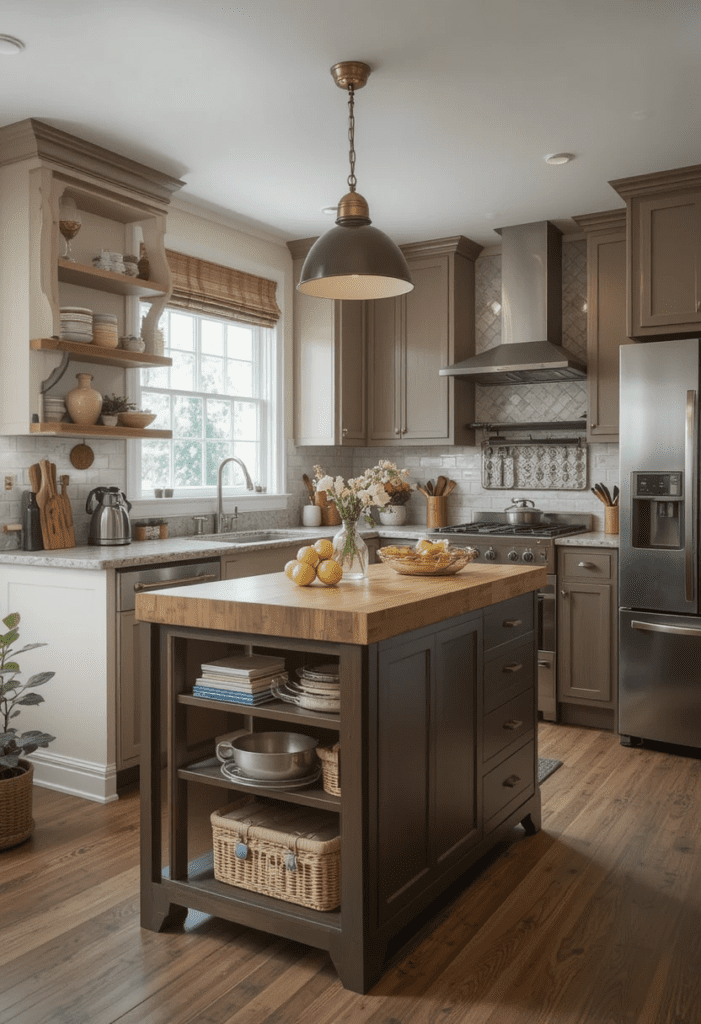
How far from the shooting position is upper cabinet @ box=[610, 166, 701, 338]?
420 centimetres

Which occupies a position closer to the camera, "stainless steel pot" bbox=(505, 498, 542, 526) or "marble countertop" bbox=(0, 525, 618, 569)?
"marble countertop" bbox=(0, 525, 618, 569)

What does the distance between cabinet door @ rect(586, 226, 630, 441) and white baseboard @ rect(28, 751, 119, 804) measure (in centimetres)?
330

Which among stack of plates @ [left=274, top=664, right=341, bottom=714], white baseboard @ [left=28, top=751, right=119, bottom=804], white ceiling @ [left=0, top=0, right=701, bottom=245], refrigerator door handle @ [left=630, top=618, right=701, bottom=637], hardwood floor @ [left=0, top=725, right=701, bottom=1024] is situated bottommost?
hardwood floor @ [left=0, top=725, right=701, bottom=1024]

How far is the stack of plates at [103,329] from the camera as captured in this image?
Answer: 3.95 meters

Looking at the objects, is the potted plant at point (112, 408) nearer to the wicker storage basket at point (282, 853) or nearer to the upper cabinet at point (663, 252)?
the wicker storage basket at point (282, 853)

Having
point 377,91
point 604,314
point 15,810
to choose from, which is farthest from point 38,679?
point 604,314

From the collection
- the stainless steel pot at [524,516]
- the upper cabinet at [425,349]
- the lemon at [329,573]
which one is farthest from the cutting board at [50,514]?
the stainless steel pot at [524,516]

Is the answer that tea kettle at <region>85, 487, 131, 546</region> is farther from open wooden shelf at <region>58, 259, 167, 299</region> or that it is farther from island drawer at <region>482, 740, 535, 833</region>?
island drawer at <region>482, 740, 535, 833</region>

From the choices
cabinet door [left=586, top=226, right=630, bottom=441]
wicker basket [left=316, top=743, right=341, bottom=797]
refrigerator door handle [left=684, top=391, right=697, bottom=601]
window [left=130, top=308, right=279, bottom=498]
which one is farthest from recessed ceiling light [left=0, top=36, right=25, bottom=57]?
cabinet door [left=586, top=226, right=630, bottom=441]

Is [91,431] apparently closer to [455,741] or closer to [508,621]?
[508,621]

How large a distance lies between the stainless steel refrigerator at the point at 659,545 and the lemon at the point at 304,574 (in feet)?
7.07

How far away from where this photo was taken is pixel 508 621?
2.93m

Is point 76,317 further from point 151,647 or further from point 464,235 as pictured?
point 464,235

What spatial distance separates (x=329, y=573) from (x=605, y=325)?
3.08 m
